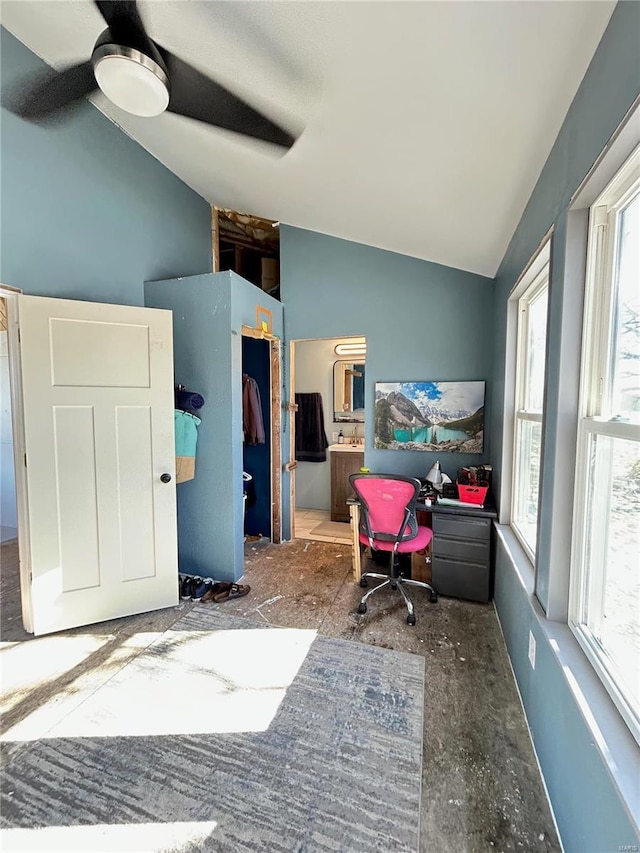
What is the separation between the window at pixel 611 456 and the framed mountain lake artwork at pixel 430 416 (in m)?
1.83

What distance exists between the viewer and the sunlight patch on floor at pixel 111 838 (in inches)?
44.3

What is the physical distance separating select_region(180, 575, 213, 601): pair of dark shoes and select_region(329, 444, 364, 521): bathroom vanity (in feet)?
6.34

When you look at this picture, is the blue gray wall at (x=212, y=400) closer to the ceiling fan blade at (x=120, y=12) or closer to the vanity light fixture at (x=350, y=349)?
the ceiling fan blade at (x=120, y=12)

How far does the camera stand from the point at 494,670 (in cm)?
189

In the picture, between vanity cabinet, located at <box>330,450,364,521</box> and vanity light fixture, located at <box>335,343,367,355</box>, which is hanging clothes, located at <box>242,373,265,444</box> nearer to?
vanity cabinet, located at <box>330,450,364,521</box>

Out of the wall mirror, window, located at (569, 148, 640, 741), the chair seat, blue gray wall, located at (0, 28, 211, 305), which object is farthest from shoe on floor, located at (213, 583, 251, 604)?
the wall mirror

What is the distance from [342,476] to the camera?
170 inches

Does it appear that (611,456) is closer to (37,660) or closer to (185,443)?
(185,443)

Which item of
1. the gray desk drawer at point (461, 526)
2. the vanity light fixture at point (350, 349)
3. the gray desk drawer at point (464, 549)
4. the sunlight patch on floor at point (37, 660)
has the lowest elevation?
the sunlight patch on floor at point (37, 660)

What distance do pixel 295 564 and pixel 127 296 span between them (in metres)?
2.64

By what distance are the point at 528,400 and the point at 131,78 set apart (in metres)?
2.56

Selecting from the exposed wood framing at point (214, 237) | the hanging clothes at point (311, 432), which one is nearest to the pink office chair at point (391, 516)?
the hanging clothes at point (311, 432)

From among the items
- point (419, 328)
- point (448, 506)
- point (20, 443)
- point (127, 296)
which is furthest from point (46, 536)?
point (419, 328)

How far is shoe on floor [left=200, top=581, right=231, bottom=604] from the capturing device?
8.46 ft
